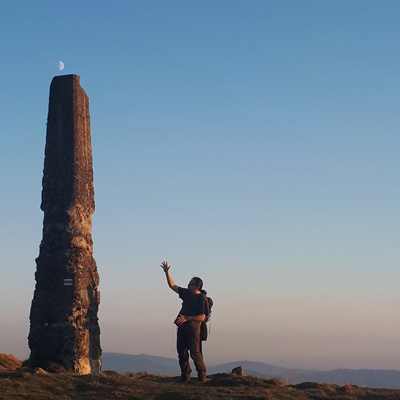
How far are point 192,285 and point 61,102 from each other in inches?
256

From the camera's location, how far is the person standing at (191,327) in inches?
609

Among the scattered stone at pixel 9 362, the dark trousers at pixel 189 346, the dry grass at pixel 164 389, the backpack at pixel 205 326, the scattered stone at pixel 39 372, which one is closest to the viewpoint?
the dry grass at pixel 164 389

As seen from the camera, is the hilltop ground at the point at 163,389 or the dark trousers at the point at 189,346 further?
the dark trousers at the point at 189,346

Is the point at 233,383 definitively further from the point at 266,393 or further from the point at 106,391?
the point at 106,391

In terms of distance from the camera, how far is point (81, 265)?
17578 millimetres

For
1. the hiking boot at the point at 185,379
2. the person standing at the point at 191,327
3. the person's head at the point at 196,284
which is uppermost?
the person's head at the point at 196,284

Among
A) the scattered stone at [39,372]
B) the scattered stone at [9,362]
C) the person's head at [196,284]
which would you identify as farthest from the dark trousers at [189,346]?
the scattered stone at [9,362]

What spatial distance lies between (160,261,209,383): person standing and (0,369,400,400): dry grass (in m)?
0.38

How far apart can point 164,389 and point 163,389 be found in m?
0.03

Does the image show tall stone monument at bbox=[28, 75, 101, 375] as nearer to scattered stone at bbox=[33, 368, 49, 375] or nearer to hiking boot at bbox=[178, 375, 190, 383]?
scattered stone at bbox=[33, 368, 49, 375]

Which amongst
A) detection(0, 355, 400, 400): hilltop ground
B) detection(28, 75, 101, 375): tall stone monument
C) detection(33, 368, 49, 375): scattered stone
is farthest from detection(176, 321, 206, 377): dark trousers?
detection(33, 368, 49, 375): scattered stone

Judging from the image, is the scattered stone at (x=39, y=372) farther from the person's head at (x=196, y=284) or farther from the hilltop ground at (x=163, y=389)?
the person's head at (x=196, y=284)

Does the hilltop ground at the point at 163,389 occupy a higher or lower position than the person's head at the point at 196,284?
lower

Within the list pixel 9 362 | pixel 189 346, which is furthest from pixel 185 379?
pixel 9 362
